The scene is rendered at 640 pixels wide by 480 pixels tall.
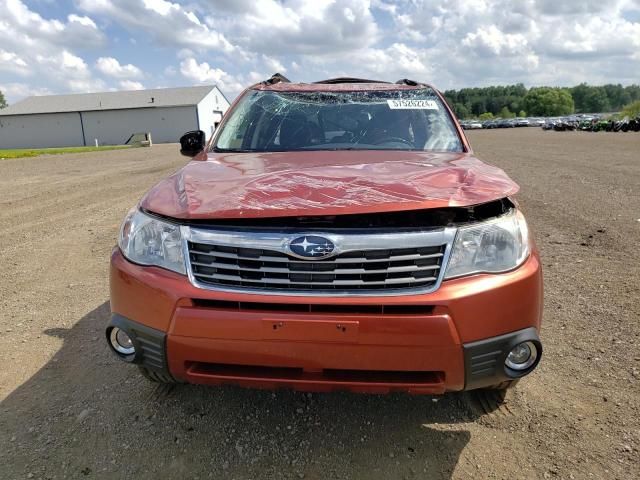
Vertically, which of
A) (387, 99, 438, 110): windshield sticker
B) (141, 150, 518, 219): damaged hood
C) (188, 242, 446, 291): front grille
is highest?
(387, 99, 438, 110): windshield sticker

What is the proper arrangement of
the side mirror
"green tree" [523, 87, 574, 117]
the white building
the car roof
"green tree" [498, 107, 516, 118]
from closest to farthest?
the side mirror < the car roof < the white building < "green tree" [498, 107, 516, 118] < "green tree" [523, 87, 574, 117]

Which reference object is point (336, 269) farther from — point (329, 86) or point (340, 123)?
point (329, 86)

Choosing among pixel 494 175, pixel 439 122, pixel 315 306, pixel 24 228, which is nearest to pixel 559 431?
pixel 494 175

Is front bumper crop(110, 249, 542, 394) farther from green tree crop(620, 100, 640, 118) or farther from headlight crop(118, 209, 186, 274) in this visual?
green tree crop(620, 100, 640, 118)

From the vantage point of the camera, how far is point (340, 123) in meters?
3.61

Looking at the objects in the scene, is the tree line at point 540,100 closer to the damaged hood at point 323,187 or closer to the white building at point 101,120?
the white building at point 101,120

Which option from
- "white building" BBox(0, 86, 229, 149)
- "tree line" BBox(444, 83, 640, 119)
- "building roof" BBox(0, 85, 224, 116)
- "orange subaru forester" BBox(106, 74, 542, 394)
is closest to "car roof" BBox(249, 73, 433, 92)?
"orange subaru forester" BBox(106, 74, 542, 394)

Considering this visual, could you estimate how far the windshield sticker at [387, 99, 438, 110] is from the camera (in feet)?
12.1

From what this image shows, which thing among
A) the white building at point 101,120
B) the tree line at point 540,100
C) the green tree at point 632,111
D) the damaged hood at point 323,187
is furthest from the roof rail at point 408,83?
the tree line at point 540,100

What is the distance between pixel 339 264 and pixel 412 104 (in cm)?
218

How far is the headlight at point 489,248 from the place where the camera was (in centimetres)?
201

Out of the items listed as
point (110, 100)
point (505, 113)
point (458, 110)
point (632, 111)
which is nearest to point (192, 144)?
point (458, 110)

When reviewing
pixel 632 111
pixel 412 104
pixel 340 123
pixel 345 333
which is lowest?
pixel 632 111

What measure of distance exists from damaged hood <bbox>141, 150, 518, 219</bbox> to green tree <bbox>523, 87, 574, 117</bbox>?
139 metres
